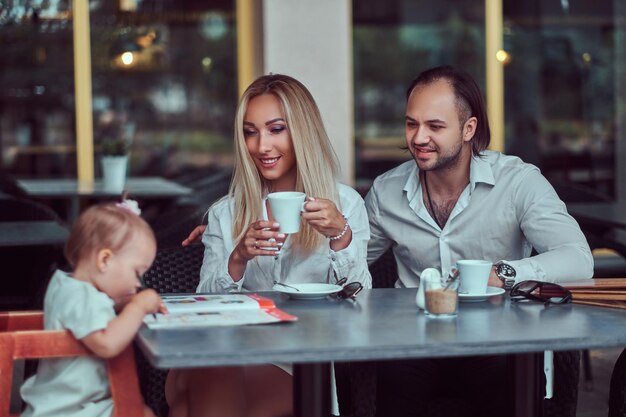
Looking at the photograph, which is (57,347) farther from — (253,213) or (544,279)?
(544,279)

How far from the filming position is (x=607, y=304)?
254 centimetres

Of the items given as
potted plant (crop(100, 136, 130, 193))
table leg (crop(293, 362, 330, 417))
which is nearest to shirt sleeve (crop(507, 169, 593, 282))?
table leg (crop(293, 362, 330, 417))

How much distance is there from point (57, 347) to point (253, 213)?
3.33 feet

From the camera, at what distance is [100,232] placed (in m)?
2.34

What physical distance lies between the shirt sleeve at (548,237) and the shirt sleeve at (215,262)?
82 centimetres

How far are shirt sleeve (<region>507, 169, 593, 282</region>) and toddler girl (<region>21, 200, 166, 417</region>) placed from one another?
1074mm

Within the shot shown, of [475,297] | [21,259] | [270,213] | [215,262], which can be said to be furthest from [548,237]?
[21,259]

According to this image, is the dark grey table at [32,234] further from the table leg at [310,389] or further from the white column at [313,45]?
the table leg at [310,389]

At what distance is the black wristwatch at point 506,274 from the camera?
2.78 meters

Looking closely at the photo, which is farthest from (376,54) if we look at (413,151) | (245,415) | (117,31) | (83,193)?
(245,415)

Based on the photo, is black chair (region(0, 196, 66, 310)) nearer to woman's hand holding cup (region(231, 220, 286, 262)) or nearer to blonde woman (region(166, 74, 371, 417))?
blonde woman (region(166, 74, 371, 417))

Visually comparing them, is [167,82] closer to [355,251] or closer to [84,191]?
[84,191]

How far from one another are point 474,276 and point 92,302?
94 centimetres

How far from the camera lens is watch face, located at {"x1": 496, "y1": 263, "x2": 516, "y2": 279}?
110 inches
